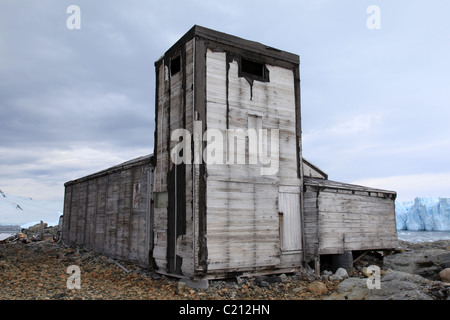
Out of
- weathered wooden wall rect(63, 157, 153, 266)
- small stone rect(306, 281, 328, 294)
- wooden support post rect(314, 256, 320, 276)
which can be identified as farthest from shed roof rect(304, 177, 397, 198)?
weathered wooden wall rect(63, 157, 153, 266)

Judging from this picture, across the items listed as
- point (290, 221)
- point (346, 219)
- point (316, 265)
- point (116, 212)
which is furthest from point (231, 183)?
point (116, 212)

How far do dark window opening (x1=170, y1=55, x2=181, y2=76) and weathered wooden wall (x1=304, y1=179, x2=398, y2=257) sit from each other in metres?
7.26

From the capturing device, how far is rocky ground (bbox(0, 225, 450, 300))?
400 inches

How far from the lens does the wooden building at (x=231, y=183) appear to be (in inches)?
483

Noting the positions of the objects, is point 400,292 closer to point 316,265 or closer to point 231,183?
point 316,265

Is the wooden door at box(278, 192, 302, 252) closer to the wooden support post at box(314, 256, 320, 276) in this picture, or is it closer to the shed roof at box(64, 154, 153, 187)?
the wooden support post at box(314, 256, 320, 276)

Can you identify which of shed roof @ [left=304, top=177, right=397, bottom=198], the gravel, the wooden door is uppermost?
shed roof @ [left=304, top=177, right=397, bottom=198]

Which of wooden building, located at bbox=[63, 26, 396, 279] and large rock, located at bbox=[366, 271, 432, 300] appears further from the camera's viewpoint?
wooden building, located at bbox=[63, 26, 396, 279]

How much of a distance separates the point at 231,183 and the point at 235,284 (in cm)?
348

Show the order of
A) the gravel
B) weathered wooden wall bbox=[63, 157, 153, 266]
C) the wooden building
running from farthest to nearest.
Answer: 1. weathered wooden wall bbox=[63, 157, 153, 266]
2. the wooden building
3. the gravel

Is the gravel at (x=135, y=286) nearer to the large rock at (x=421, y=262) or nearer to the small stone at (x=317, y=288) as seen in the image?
the small stone at (x=317, y=288)

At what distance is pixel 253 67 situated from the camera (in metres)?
15.2

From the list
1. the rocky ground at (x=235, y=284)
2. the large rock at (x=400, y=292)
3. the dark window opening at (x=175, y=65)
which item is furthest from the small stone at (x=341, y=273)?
the dark window opening at (x=175, y=65)
